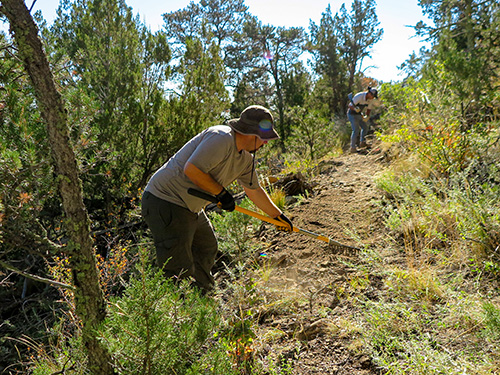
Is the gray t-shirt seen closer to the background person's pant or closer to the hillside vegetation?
the hillside vegetation

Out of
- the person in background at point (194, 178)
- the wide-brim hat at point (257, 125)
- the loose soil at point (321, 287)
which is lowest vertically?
the loose soil at point (321, 287)

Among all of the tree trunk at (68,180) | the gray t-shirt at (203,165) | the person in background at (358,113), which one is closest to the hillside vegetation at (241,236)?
the tree trunk at (68,180)

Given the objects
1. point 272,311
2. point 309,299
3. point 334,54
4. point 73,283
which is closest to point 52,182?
point 73,283

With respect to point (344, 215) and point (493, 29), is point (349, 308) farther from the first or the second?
point (493, 29)

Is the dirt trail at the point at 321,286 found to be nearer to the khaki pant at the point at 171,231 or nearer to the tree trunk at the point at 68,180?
the khaki pant at the point at 171,231

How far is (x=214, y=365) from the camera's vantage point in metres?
1.58

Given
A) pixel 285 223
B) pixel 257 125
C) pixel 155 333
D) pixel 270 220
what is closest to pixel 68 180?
pixel 155 333

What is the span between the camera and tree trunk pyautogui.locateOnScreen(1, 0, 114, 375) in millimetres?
1390

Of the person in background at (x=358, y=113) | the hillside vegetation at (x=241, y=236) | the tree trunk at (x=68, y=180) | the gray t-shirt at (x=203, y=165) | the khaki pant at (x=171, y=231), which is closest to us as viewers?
the tree trunk at (x=68, y=180)

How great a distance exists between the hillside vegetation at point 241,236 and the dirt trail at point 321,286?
0.6 inches

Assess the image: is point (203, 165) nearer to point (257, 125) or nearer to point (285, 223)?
point (257, 125)

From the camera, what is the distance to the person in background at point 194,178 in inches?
102

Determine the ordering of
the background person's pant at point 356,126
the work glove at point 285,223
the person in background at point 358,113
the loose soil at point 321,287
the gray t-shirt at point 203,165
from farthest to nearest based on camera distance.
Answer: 1. the background person's pant at point 356,126
2. the person in background at point 358,113
3. the work glove at point 285,223
4. the gray t-shirt at point 203,165
5. the loose soil at point 321,287

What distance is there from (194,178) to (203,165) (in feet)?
0.39
